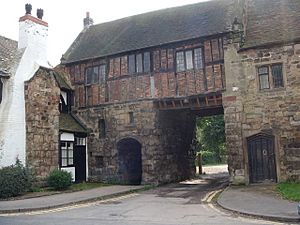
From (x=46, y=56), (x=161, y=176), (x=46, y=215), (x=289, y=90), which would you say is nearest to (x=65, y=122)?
(x=46, y=56)

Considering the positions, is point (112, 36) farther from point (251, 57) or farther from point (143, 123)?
point (251, 57)

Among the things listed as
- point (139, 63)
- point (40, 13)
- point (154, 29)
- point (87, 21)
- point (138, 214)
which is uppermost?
point (87, 21)

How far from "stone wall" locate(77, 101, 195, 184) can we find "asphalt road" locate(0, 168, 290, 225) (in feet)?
20.2

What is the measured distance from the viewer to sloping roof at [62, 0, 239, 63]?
20891 mm

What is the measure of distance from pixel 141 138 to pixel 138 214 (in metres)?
10.2

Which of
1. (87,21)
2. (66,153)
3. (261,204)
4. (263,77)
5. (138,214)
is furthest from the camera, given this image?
(87,21)

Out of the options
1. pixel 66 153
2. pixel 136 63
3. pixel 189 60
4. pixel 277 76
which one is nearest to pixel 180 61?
pixel 189 60

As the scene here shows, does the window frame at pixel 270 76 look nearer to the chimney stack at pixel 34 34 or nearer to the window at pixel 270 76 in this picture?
the window at pixel 270 76

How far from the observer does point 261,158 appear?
18234 mm

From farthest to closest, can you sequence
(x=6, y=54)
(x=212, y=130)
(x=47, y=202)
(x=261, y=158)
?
(x=212, y=130) → (x=6, y=54) → (x=261, y=158) → (x=47, y=202)

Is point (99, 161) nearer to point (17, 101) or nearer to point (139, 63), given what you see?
point (139, 63)

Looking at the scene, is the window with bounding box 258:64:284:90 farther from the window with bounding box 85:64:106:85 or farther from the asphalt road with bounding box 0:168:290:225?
the window with bounding box 85:64:106:85

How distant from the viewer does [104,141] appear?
2289 cm

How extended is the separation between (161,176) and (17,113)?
8.79 meters
